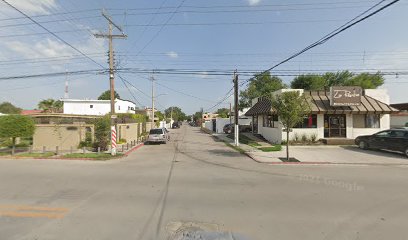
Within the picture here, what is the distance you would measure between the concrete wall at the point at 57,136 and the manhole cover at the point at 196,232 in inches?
739

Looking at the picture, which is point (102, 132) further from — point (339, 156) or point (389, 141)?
point (389, 141)

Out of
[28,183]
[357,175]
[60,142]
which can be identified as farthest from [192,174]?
[60,142]

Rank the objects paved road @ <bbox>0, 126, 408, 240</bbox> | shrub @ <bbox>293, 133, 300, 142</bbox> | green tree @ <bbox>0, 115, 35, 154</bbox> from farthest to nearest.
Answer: shrub @ <bbox>293, 133, 300, 142</bbox>
green tree @ <bbox>0, 115, 35, 154</bbox>
paved road @ <bbox>0, 126, 408, 240</bbox>

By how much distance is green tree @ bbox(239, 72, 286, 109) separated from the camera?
202 feet

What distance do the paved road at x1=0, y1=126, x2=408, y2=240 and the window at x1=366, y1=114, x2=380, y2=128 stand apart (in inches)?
538

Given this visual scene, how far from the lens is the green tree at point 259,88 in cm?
6156

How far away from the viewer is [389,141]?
60.6 ft

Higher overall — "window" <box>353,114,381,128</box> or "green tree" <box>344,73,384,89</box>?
"green tree" <box>344,73,384,89</box>

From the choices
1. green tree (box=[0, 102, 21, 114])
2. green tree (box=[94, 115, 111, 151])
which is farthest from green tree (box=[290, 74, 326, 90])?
green tree (box=[0, 102, 21, 114])

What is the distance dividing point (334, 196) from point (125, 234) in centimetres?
629

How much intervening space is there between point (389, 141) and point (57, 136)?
966 inches

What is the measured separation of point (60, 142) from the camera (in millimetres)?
22156

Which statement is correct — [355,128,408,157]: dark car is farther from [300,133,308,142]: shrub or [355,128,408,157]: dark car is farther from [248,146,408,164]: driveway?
[300,133,308,142]: shrub

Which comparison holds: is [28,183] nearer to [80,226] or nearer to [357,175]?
[80,226]
